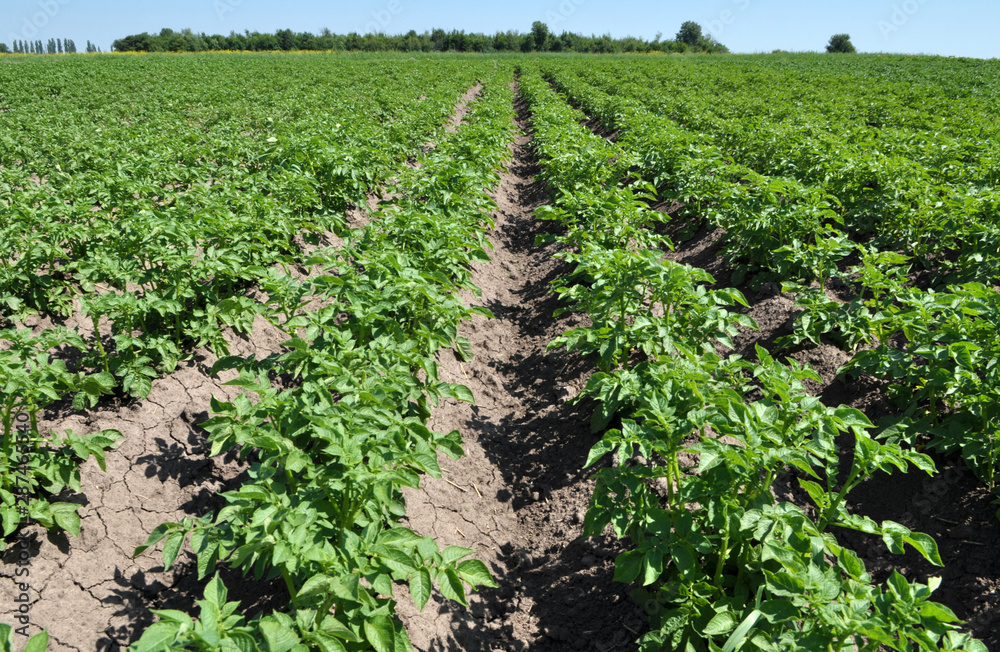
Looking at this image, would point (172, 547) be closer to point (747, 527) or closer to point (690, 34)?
point (747, 527)

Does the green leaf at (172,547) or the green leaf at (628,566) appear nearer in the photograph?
the green leaf at (172,547)

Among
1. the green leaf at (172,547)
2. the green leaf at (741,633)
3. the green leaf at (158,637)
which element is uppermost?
the green leaf at (158,637)

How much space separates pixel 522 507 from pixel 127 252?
11.0 feet

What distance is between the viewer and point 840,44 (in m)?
64.1

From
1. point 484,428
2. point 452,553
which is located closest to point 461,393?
point 452,553

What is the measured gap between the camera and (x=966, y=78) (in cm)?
2322

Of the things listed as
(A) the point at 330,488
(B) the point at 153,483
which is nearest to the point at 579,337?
(A) the point at 330,488

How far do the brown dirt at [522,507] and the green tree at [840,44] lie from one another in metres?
74.8

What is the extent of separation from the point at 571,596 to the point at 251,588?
157cm

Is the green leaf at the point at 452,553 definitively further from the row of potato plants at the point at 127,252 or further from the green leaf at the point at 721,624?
the row of potato plants at the point at 127,252

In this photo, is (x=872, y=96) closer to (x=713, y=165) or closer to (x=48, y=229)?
(x=713, y=165)

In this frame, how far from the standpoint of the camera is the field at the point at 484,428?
6.85 feet

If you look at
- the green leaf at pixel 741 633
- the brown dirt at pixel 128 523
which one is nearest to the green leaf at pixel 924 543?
the green leaf at pixel 741 633

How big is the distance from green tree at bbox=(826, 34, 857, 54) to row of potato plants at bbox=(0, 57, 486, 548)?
72.0 metres
